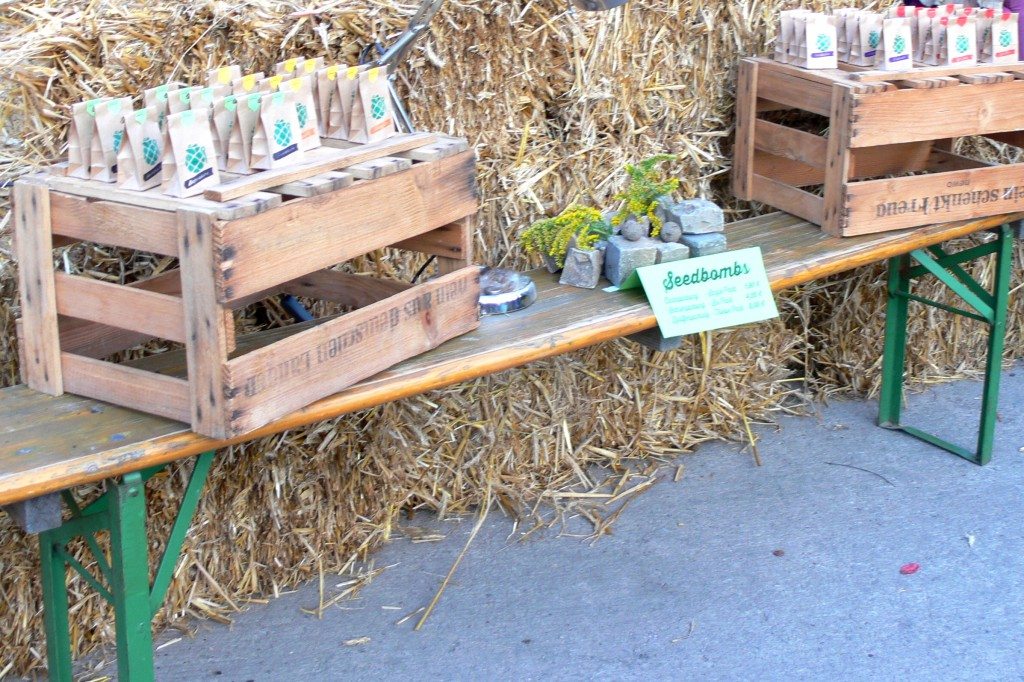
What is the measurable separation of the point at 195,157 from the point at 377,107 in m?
0.50

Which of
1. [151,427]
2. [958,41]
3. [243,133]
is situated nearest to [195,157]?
[243,133]

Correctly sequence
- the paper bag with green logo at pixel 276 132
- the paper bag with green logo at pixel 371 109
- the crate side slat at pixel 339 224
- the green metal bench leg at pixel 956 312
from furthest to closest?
the green metal bench leg at pixel 956 312 < the paper bag with green logo at pixel 371 109 < the paper bag with green logo at pixel 276 132 < the crate side slat at pixel 339 224

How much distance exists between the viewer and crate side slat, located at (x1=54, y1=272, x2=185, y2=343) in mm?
2275

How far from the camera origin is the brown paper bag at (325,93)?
2.60 m

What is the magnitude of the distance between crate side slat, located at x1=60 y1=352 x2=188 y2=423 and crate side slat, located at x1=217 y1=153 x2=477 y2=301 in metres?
0.28

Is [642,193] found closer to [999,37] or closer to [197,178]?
[999,37]

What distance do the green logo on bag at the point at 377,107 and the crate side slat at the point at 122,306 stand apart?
62 cm

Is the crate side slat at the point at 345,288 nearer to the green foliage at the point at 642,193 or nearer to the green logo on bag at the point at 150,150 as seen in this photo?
the green logo on bag at the point at 150,150

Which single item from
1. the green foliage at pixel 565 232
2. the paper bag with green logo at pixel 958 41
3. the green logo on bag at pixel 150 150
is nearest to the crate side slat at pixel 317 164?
the green logo on bag at pixel 150 150

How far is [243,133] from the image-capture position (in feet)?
7.61

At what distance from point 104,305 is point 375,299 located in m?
0.74

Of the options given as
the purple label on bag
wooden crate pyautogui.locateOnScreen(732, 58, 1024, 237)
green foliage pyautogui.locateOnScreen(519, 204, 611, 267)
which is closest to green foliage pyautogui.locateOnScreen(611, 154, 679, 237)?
green foliage pyautogui.locateOnScreen(519, 204, 611, 267)

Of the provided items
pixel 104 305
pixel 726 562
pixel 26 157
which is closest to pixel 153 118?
pixel 104 305

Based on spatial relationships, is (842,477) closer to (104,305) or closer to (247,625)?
(247,625)
